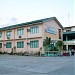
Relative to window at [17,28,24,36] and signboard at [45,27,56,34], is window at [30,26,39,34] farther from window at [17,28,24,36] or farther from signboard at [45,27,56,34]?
window at [17,28,24,36]

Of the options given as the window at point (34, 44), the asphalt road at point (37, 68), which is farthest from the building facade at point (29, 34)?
the asphalt road at point (37, 68)

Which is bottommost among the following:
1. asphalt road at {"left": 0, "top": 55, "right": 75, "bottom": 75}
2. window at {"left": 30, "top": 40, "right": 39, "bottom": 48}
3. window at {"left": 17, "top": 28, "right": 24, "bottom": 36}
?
asphalt road at {"left": 0, "top": 55, "right": 75, "bottom": 75}

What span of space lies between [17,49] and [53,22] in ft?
28.9

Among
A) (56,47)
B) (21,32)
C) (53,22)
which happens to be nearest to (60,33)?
(53,22)

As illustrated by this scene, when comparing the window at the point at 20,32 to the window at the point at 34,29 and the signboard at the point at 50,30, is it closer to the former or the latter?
the window at the point at 34,29

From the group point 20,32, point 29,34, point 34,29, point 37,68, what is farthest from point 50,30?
point 37,68

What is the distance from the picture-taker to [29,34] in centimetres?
2961

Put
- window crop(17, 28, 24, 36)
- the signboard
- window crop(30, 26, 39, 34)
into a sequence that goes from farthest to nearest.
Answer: window crop(17, 28, 24, 36) → the signboard → window crop(30, 26, 39, 34)

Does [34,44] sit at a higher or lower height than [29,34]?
lower

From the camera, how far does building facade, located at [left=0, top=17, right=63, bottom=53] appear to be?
27.9m

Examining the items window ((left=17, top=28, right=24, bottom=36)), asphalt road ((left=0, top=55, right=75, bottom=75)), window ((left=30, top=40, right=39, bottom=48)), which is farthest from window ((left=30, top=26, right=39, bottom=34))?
asphalt road ((left=0, top=55, right=75, bottom=75))

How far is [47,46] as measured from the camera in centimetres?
2716

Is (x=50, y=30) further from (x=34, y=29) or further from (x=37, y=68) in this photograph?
(x=37, y=68)

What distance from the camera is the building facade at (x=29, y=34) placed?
2792cm
